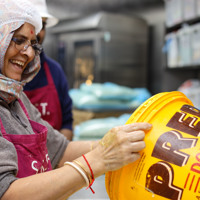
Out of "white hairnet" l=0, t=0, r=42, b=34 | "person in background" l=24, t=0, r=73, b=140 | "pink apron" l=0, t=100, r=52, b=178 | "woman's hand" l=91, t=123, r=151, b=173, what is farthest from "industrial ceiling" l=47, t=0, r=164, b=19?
"woman's hand" l=91, t=123, r=151, b=173

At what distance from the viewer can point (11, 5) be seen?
0.97 meters

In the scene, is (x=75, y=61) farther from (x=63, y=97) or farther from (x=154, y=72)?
(x=63, y=97)

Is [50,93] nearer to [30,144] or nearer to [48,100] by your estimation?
[48,100]

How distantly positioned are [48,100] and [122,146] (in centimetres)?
104

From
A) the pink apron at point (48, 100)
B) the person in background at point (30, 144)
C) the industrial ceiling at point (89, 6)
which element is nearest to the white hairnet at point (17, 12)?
the person in background at point (30, 144)

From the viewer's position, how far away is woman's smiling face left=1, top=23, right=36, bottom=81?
0.97 meters

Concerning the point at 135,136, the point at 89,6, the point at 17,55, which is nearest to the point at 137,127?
the point at 135,136

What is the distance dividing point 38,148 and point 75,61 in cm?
346

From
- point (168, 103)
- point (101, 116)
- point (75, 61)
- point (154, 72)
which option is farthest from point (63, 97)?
point (154, 72)

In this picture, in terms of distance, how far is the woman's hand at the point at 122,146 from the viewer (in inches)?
31.1

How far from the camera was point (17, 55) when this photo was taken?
1.01 metres

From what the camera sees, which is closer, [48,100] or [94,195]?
[94,195]

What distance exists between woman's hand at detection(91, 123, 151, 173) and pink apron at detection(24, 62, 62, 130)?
3.23 ft

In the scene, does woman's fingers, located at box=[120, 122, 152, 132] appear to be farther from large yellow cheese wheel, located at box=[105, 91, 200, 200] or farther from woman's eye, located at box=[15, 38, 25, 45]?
woman's eye, located at box=[15, 38, 25, 45]
